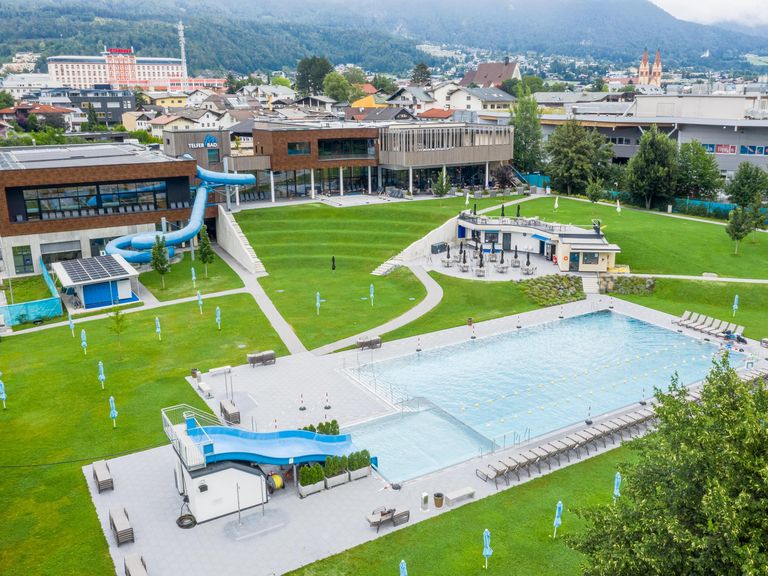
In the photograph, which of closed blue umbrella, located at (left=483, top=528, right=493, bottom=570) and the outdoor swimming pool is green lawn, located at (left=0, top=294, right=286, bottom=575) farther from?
closed blue umbrella, located at (left=483, top=528, right=493, bottom=570)

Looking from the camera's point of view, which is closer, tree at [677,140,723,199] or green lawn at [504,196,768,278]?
green lawn at [504,196,768,278]

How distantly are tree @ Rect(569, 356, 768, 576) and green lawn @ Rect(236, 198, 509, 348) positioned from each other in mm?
24201

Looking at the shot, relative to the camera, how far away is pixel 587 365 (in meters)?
35.0

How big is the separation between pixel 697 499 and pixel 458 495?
402 inches

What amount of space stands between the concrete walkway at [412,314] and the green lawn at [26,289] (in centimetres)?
2291

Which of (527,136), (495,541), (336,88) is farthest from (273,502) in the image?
(336,88)

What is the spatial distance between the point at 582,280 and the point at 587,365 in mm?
14170

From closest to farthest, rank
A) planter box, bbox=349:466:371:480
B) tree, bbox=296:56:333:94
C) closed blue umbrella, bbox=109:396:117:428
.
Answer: planter box, bbox=349:466:371:480
closed blue umbrella, bbox=109:396:117:428
tree, bbox=296:56:333:94

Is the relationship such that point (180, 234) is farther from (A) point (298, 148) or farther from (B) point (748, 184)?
(B) point (748, 184)

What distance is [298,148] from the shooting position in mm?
65875

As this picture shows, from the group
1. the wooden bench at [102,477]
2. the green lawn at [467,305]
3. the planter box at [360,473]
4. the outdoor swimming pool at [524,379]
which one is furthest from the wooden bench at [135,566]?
the green lawn at [467,305]

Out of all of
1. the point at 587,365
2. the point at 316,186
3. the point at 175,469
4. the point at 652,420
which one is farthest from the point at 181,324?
the point at 316,186

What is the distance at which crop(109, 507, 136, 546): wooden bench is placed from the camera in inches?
817

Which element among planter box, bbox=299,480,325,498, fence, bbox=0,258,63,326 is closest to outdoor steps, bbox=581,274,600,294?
planter box, bbox=299,480,325,498
